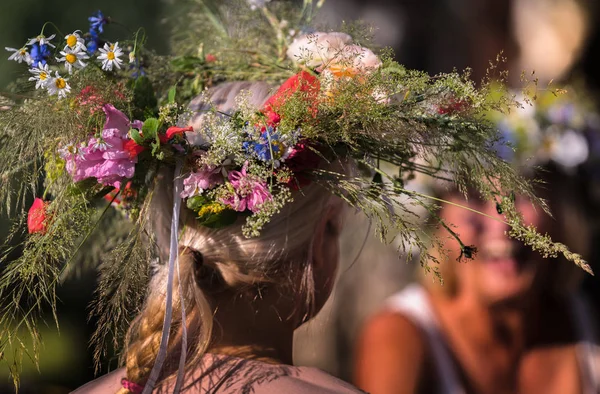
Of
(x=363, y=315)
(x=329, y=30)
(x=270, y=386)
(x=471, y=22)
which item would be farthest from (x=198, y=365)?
(x=471, y=22)

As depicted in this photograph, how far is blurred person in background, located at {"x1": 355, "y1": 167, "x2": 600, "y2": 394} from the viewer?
282cm

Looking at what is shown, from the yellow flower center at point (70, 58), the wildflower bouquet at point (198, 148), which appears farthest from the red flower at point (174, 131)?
the yellow flower center at point (70, 58)

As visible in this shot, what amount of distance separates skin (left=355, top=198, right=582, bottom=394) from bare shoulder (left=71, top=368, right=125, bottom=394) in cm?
166

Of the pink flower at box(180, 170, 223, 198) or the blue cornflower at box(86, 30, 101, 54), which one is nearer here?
the pink flower at box(180, 170, 223, 198)

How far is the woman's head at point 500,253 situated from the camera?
9.24ft

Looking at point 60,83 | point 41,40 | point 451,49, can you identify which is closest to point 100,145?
point 60,83

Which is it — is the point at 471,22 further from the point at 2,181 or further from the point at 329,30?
the point at 2,181

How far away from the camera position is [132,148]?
1190 mm

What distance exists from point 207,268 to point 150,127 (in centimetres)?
27

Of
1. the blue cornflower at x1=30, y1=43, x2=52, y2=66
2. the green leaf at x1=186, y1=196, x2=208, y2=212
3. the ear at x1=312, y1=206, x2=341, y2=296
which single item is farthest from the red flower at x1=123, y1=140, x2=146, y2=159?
the ear at x1=312, y1=206, x2=341, y2=296

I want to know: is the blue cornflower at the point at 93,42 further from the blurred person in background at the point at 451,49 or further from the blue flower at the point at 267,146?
the blurred person in background at the point at 451,49

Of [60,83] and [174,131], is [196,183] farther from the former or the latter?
[60,83]

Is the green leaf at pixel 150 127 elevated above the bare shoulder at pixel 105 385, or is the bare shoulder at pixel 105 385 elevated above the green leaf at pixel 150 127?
the green leaf at pixel 150 127

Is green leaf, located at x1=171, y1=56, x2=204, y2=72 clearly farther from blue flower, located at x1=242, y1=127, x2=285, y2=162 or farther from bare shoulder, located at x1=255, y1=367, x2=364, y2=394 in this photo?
bare shoulder, located at x1=255, y1=367, x2=364, y2=394
